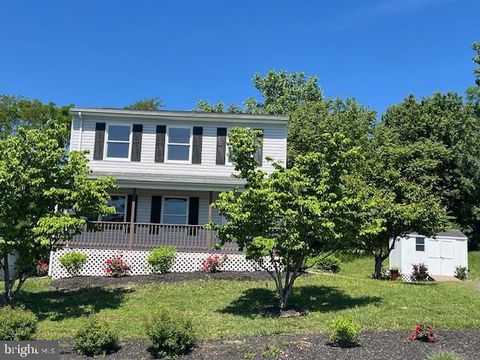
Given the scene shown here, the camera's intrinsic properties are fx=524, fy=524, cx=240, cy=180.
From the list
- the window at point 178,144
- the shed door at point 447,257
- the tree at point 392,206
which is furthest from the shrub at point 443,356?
the shed door at point 447,257

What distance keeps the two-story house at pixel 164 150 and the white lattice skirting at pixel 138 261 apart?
7.34ft

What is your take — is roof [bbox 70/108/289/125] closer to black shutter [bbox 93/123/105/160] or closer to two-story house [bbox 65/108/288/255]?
two-story house [bbox 65/108/288/255]

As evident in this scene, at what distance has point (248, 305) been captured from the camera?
43.3 feet

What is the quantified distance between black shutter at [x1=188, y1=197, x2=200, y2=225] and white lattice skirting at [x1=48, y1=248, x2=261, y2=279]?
2.55 m

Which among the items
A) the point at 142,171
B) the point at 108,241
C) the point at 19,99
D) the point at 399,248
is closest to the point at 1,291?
the point at 108,241

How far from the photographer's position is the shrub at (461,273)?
2372 centimetres

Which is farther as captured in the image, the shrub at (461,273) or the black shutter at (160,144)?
the shrub at (461,273)

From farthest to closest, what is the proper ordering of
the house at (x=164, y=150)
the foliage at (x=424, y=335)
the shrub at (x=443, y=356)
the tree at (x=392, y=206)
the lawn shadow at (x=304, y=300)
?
the house at (x=164, y=150) < the tree at (x=392, y=206) < the lawn shadow at (x=304, y=300) < the foliage at (x=424, y=335) < the shrub at (x=443, y=356)

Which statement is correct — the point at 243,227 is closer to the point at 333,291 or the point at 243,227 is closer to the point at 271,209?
the point at 271,209

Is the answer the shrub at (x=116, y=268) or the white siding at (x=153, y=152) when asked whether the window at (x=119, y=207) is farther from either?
the shrub at (x=116, y=268)

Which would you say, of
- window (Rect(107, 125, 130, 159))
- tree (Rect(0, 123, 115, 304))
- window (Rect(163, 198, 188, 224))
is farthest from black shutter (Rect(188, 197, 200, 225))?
tree (Rect(0, 123, 115, 304))

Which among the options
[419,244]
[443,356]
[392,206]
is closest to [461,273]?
[419,244]

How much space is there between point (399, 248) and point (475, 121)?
1333 centimetres

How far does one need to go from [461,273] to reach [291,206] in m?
15.2
